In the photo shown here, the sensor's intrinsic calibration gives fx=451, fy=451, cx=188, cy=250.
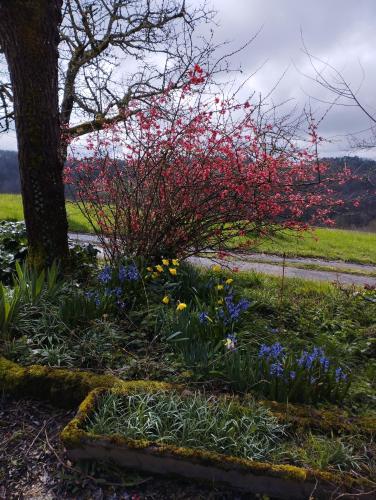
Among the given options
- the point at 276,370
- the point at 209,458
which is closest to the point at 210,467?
the point at 209,458

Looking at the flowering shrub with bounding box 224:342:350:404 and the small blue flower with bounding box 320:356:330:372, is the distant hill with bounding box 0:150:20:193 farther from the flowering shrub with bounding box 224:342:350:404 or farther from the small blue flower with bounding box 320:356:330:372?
the small blue flower with bounding box 320:356:330:372

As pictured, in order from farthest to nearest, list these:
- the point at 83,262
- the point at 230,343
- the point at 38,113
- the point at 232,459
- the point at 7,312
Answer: the point at 83,262, the point at 38,113, the point at 7,312, the point at 230,343, the point at 232,459

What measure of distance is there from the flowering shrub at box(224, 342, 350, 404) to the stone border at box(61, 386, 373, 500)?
771 mm

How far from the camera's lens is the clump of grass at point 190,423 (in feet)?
7.95

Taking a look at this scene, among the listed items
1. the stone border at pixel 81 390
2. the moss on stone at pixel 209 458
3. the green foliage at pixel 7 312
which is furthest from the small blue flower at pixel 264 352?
the green foliage at pixel 7 312

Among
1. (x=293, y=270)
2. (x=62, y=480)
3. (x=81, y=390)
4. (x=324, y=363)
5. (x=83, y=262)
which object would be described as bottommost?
(x=293, y=270)

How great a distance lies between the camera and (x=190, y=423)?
2492 mm

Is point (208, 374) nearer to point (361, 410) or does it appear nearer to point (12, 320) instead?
point (361, 410)

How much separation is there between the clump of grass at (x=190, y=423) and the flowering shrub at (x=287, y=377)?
319 mm

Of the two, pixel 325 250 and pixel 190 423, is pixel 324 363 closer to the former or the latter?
pixel 190 423

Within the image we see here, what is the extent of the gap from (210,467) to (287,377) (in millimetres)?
941

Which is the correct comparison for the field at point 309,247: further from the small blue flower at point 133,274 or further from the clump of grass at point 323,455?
the clump of grass at point 323,455

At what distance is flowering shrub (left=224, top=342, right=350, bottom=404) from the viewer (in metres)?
3.02

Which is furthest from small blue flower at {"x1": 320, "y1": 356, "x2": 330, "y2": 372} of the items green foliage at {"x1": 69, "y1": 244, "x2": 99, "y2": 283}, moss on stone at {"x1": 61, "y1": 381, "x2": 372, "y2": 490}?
green foliage at {"x1": 69, "y1": 244, "x2": 99, "y2": 283}
